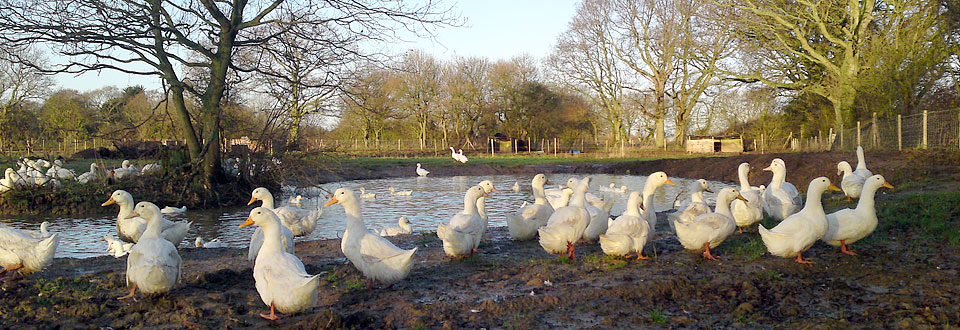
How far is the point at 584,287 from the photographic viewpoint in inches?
221

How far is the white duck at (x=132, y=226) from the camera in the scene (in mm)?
8172

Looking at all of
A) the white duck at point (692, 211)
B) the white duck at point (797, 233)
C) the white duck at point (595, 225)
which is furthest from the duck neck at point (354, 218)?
the white duck at point (797, 233)

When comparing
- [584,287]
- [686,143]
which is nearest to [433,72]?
[686,143]

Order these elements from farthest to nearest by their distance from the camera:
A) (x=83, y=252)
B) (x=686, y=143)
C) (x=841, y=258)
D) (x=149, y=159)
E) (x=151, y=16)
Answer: (x=686, y=143)
(x=149, y=159)
(x=151, y=16)
(x=83, y=252)
(x=841, y=258)

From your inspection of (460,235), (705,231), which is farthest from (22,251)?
(705,231)

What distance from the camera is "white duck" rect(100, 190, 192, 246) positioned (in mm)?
8172

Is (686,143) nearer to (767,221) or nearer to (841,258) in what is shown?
(767,221)

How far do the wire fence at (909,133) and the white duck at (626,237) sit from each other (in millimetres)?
13857

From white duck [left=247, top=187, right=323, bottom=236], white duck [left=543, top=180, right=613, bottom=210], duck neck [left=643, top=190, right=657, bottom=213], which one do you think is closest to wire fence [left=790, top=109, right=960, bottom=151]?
white duck [left=543, top=180, right=613, bottom=210]

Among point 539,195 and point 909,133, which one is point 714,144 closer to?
point 909,133

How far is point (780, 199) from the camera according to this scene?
9297 millimetres

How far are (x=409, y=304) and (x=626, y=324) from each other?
177cm

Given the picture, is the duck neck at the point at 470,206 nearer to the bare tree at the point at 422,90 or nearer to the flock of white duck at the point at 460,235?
the flock of white duck at the point at 460,235

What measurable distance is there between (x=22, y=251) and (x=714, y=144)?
44193mm
